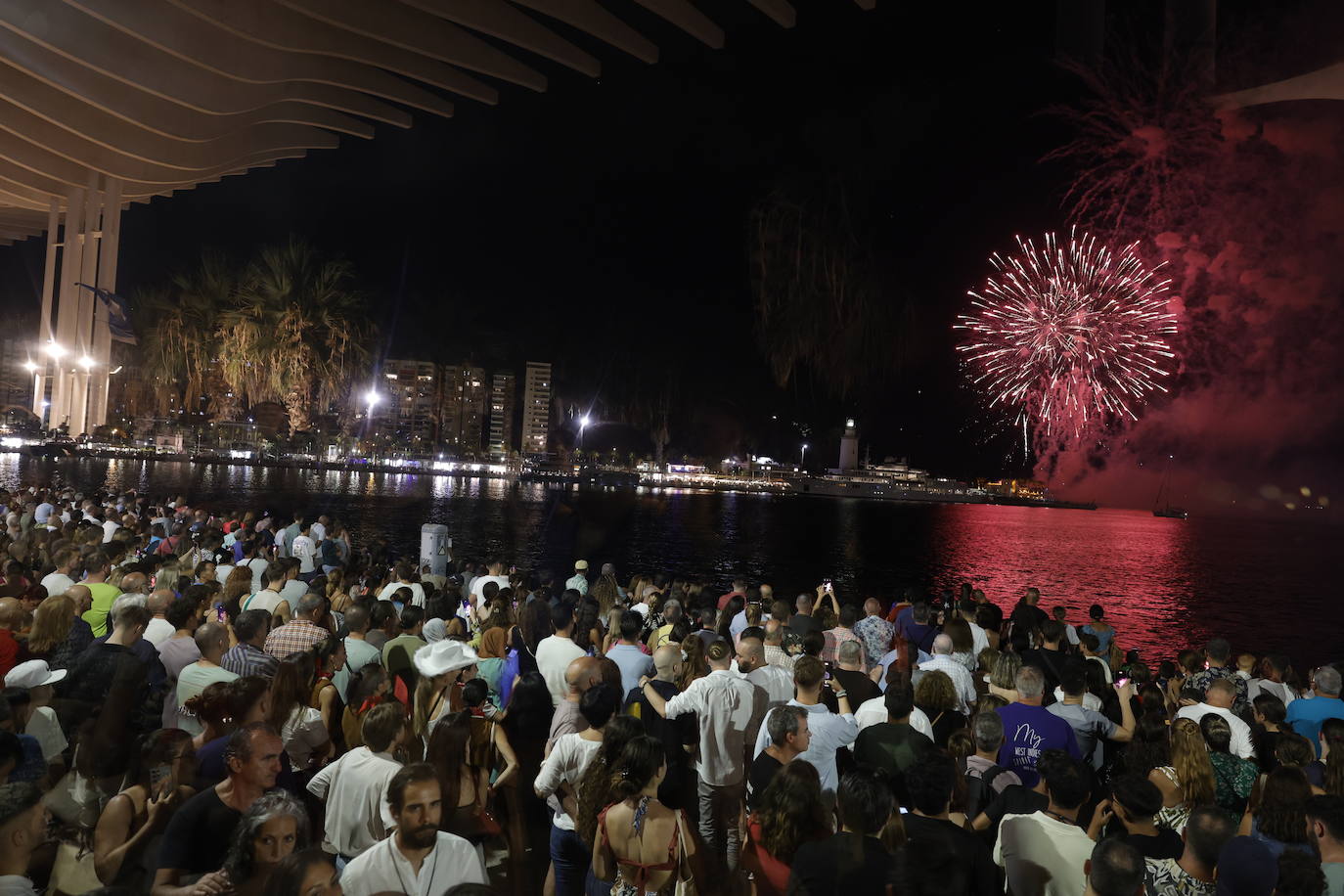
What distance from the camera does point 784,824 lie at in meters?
3.16

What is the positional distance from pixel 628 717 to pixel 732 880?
4.74ft

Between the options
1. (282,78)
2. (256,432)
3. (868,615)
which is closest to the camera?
(868,615)

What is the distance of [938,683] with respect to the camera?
5000 mm

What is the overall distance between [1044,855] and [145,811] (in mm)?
3826

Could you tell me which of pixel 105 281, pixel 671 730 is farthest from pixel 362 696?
pixel 105 281

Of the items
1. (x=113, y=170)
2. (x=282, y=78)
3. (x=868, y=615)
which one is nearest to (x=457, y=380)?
(x=113, y=170)

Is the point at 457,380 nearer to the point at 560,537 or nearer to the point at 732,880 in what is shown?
the point at 560,537

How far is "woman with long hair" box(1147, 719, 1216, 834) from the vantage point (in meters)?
3.90

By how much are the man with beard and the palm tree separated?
59.1 m

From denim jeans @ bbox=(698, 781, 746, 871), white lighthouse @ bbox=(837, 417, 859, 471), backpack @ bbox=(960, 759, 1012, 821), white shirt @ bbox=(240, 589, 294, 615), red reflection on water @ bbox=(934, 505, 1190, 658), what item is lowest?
red reflection on water @ bbox=(934, 505, 1190, 658)

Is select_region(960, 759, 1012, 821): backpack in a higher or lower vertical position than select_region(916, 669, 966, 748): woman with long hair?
lower

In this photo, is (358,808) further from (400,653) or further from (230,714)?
(400,653)

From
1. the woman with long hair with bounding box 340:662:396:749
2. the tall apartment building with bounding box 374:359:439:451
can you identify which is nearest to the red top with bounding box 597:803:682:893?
the woman with long hair with bounding box 340:662:396:749

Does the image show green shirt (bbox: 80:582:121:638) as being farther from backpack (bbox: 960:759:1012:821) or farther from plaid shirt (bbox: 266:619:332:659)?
backpack (bbox: 960:759:1012:821)
